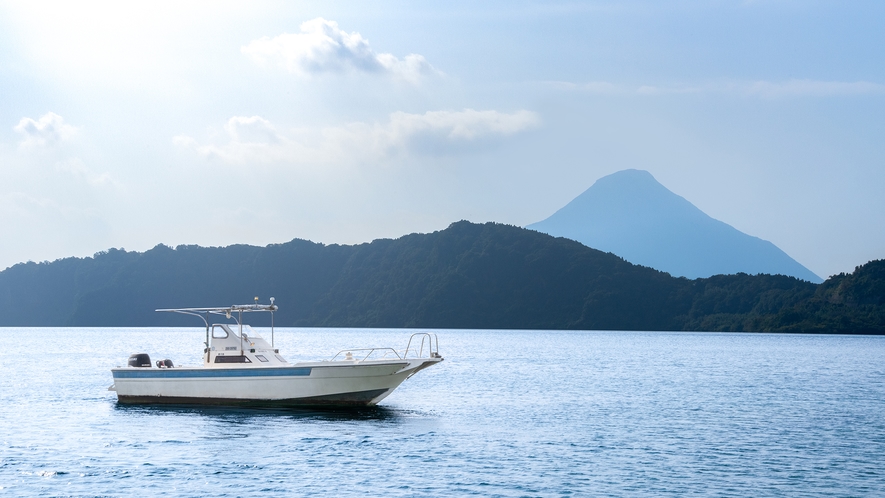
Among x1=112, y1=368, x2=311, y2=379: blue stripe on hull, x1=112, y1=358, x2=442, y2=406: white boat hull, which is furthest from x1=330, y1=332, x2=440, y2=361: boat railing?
x1=112, y1=368, x2=311, y2=379: blue stripe on hull

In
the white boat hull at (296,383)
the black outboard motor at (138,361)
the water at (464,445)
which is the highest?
the black outboard motor at (138,361)

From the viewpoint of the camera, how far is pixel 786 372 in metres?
78.0

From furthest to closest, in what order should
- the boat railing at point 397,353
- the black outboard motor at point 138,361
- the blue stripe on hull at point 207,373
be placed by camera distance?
the black outboard motor at point 138,361, the blue stripe on hull at point 207,373, the boat railing at point 397,353

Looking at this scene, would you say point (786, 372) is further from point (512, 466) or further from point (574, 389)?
point (512, 466)

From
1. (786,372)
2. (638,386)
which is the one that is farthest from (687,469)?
(786,372)

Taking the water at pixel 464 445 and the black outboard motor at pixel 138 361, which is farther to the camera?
the black outboard motor at pixel 138 361

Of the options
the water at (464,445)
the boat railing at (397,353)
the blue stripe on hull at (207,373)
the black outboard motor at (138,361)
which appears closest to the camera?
the water at (464,445)

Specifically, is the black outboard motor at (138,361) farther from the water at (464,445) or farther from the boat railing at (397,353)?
the boat railing at (397,353)

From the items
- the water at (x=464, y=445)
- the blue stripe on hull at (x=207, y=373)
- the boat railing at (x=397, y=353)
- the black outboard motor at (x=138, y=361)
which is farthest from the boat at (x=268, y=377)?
the black outboard motor at (x=138, y=361)

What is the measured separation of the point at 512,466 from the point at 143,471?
11082 mm

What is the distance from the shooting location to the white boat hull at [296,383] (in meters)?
37.8

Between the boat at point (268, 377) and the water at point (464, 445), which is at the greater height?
the boat at point (268, 377)

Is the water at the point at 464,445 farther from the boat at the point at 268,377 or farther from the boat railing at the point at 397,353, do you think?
the boat railing at the point at 397,353

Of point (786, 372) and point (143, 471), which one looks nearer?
point (143, 471)
